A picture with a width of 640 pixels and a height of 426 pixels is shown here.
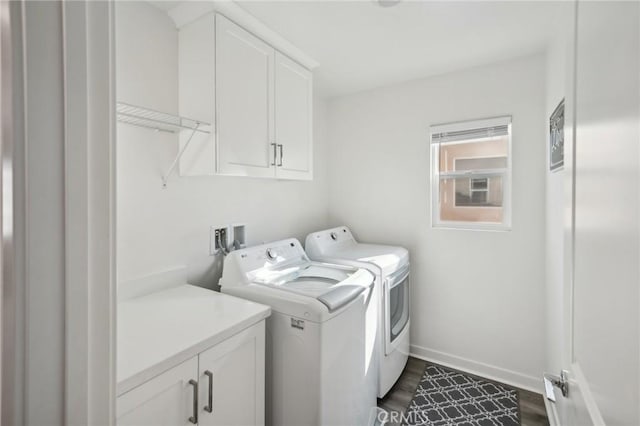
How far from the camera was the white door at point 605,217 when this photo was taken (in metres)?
0.44

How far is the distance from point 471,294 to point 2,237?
108 inches

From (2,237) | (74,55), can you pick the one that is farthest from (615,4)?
(2,237)

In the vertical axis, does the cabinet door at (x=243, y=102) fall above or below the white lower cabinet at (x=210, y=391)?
above

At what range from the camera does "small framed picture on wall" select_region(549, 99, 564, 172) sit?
59.0 inches

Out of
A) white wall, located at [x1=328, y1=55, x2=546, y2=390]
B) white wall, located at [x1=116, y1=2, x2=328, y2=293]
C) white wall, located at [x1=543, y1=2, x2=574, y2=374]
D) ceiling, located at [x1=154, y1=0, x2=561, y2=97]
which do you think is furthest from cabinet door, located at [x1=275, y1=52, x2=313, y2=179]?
white wall, located at [x1=543, y1=2, x2=574, y2=374]

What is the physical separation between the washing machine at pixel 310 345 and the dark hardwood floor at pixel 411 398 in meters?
0.33

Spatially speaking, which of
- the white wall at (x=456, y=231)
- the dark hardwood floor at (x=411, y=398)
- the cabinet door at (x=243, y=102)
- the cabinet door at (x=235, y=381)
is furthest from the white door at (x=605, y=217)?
the white wall at (x=456, y=231)

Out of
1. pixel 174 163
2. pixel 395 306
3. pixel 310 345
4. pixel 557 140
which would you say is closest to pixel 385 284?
pixel 395 306

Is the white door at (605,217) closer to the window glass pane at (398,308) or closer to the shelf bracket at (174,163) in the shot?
the window glass pane at (398,308)

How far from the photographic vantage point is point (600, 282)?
56cm

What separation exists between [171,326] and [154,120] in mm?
942

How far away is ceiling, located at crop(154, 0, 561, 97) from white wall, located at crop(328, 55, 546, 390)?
0.28 metres

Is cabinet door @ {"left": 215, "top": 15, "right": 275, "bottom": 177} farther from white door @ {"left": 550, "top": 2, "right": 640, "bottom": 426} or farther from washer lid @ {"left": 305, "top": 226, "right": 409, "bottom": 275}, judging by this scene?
white door @ {"left": 550, "top": 2, "right": 640, "bottom": 426}

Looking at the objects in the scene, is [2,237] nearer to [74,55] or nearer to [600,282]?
[74,55]
